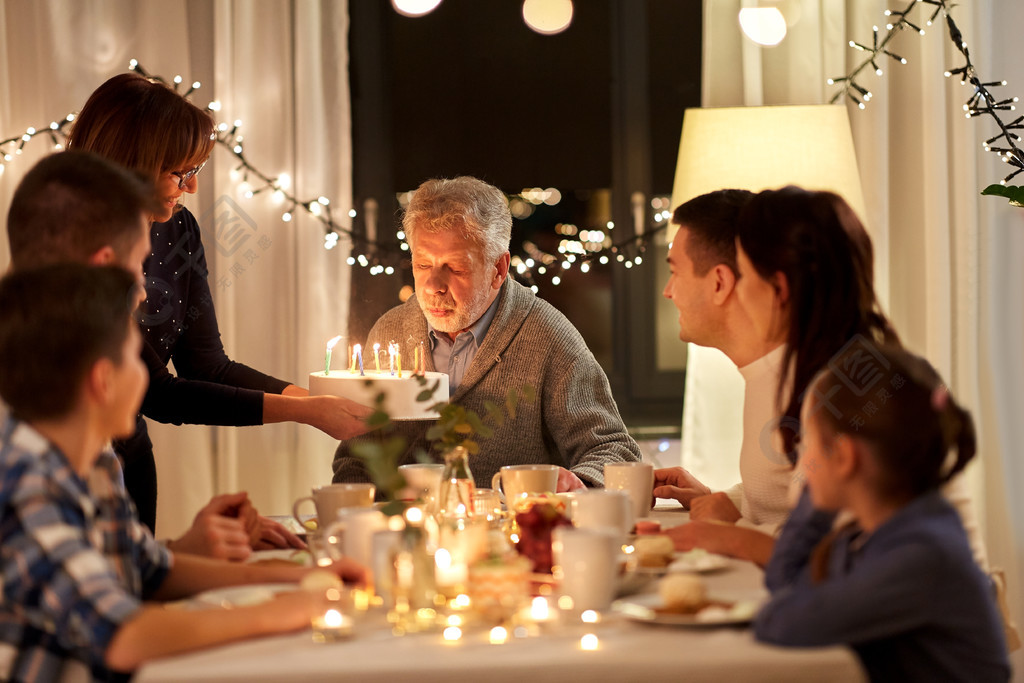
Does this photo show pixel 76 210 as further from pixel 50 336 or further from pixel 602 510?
pixel 602 510

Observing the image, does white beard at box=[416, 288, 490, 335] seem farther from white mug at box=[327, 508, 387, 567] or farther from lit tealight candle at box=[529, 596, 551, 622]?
lit tealight candle at box=[529, 596, 551, 622]

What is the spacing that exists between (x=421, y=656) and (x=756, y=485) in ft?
2.85

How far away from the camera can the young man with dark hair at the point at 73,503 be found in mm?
1126

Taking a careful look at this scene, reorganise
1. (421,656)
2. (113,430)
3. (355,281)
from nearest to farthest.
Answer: (421,656)
(113,430)
(355,281)

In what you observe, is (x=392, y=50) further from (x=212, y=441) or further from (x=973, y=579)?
(x=973, y=579)

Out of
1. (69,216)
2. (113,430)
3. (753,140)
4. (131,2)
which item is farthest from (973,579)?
(131,2)

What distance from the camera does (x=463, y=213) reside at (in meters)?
2.64

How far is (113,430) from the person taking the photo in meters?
1.30

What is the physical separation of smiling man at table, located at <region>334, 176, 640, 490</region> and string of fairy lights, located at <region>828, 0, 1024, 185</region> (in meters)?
1.38

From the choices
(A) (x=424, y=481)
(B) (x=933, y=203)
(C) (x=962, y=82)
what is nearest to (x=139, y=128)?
(A) (x=424, y=481)

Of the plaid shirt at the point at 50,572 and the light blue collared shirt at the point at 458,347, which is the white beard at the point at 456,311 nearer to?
the light blue collared shirt at the point at 458,347

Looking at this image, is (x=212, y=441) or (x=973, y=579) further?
(x=212, y=441)

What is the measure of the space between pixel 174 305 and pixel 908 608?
1963 millimetres

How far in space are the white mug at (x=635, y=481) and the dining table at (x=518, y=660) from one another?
730mm
